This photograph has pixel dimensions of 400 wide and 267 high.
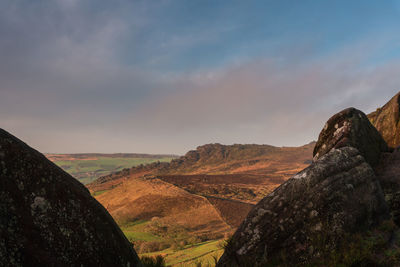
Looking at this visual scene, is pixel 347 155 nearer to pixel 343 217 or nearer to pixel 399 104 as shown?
pixel 343 217

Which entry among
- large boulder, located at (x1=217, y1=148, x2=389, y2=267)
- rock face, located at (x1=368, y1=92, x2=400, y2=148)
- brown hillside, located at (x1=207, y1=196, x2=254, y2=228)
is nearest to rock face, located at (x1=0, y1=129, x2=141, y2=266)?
large boulder, located at (x1=217, y1=148, x2=389, y2=267)

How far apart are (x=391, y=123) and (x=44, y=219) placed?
62.2 feet

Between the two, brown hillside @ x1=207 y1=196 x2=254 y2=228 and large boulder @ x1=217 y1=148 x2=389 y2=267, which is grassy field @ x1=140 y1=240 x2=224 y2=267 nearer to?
large boulder @ x1=217 y1=148 x2=389 y2=267

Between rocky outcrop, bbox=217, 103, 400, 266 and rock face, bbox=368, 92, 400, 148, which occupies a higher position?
rock face, bbox=368, 92, 400, 148

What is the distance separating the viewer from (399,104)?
15195 millimetres

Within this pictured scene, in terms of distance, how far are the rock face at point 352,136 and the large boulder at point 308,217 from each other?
3101mm

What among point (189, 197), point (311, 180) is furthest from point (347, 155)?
point (189, 197)

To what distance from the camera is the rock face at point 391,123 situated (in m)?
14.7

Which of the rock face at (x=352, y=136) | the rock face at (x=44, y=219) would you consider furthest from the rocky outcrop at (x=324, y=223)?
the rock face at (x=44, y=219)

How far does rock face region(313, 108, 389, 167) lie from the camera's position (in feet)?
34.4

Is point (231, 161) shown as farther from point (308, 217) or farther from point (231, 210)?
point (308, 217)

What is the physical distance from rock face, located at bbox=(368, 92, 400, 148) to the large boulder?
9.41m

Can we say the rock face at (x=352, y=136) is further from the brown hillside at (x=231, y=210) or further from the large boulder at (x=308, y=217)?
the brown hillside at (x=231, y=210)

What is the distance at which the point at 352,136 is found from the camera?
10516 millimetres
